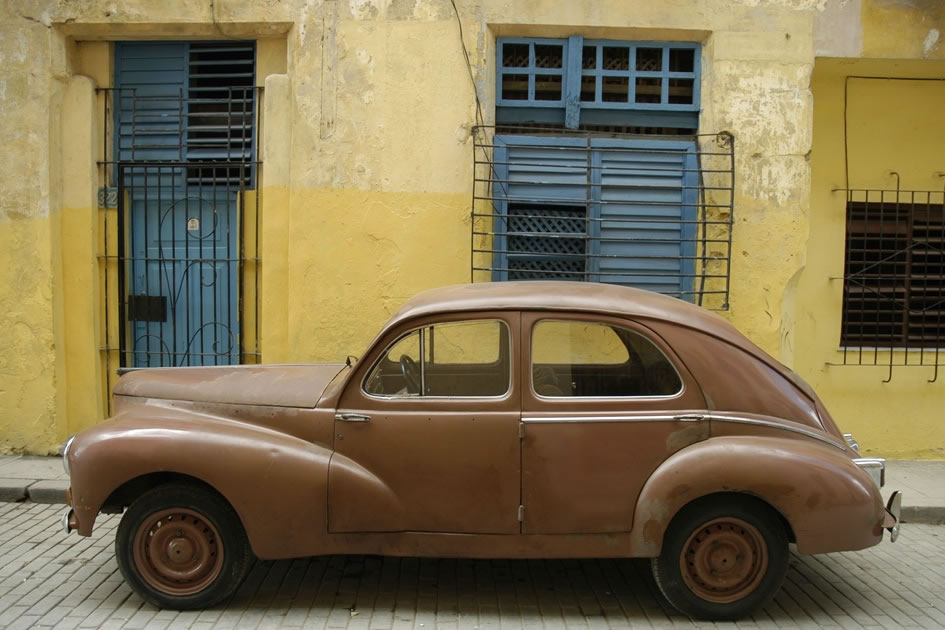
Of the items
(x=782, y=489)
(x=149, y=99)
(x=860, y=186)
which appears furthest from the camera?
(x=860, y=186)

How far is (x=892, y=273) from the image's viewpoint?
7914 mm

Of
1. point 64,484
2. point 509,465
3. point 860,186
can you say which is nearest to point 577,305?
point 509,465

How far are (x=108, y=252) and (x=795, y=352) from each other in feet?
20.5

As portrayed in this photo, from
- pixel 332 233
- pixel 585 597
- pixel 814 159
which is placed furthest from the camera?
pixel 814 159

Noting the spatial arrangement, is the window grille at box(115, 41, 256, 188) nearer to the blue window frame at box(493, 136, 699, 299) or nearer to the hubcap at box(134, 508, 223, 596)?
the blue window frame at box(493, 136, 699, 299)

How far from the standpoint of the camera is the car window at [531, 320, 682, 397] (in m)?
4.34

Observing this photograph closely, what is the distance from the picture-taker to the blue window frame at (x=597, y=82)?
7273 mm

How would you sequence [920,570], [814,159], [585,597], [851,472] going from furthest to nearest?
[814,159] < [920,570] < [585,597] < [851,472]

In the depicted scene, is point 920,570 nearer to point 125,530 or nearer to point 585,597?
point 585,597

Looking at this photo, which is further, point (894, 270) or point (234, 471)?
point (894, 270)

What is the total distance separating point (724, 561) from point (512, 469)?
1.16 meters

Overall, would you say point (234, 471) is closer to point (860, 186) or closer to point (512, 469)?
point (512, 469)

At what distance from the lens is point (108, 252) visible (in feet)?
24.5

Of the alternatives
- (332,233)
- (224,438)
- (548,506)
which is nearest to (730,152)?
(332,233)
